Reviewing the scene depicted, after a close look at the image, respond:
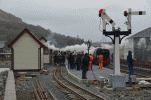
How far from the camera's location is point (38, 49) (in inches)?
810

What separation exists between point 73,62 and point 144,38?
25.5 m

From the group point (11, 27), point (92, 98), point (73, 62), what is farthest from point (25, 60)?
point (11, 27)

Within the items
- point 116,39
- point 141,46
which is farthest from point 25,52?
point 141,46

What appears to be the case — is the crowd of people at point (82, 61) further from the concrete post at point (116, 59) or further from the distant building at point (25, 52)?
the distant building at point (25, 52)

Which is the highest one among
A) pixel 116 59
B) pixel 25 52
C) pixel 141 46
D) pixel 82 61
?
pixel 141 46

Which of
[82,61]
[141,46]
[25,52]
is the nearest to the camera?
[82,61]

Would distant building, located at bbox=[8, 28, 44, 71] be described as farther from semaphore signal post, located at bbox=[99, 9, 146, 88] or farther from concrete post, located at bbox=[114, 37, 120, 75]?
concrete post, located at bbox=[114, 37, 120, 75]

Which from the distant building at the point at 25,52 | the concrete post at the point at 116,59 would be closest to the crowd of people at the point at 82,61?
the concrete post at the point at 116,59

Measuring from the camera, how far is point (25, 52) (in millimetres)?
20328

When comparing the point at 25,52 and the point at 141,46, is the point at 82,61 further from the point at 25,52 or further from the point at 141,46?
the point at 141,46

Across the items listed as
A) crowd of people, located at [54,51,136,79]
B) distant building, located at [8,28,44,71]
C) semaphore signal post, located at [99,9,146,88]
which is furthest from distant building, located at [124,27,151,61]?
semaphore signal post, located at [99,9,146,88]

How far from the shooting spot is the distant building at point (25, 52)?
2020 centimetres

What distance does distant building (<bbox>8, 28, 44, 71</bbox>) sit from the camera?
2020cm

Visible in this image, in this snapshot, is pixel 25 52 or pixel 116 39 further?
pixel 25 52
